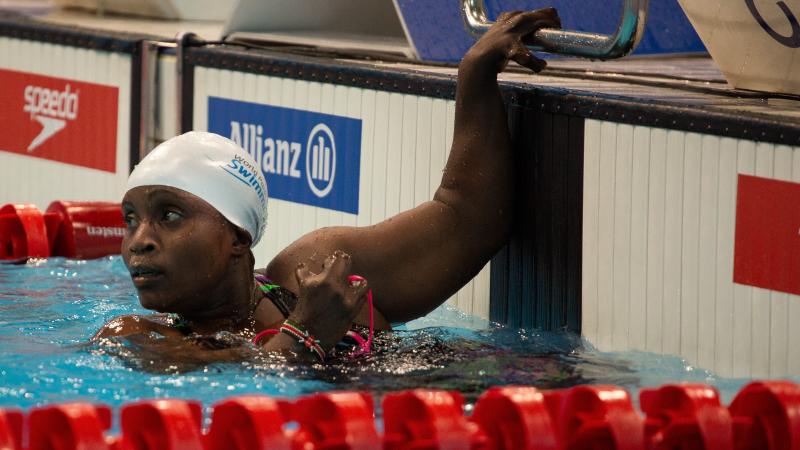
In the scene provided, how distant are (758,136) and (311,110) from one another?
1.74 meters

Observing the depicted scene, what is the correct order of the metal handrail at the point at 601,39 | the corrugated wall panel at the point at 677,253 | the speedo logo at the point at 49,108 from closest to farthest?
1. the corrugated wall panel at the point at 677,253
2. the metal handrail at the point at 601,39
3. the speedo logo at the point at 49,108

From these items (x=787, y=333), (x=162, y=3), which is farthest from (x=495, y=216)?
(x=162, y=3)

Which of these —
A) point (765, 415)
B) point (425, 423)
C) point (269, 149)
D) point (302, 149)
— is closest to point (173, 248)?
point (425, 423)

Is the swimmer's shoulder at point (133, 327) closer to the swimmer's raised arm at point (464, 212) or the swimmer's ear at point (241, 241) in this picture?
the swimmer's ear at point (241, 241)

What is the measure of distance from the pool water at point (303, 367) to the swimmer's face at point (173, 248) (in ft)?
0.41

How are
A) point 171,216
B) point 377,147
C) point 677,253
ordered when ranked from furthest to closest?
point 377,147 → point 677,253 → point 171,216

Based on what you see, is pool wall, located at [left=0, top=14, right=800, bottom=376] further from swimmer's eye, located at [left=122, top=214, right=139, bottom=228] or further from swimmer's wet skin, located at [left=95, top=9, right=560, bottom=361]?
swimmer's eye, located at [left=122, top=214, right=139, bottom=228]

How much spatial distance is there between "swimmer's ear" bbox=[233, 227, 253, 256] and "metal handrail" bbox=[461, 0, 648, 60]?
3.00 ft

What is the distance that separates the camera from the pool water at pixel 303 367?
9.59 ft

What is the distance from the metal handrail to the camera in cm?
334

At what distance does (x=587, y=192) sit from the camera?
11.8 feet

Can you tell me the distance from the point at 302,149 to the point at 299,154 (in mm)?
21

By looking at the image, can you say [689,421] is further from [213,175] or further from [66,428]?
[213,175]

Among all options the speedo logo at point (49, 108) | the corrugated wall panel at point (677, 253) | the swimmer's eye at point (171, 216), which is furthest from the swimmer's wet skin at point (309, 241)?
the speedo logo at point (49, 108)
